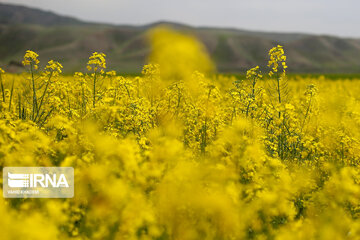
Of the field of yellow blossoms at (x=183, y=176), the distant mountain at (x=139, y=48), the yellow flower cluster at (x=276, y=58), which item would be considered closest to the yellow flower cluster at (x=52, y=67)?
the field of yellow blossoms at (x=183, y=176)

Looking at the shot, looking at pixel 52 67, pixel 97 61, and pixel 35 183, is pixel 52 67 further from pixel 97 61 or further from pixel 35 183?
pixel 35 183

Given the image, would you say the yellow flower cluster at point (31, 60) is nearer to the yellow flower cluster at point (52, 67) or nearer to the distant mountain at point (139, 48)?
the yellow flower cluster at point (52, 67)

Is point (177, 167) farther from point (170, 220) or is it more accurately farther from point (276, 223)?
point (276, 223)

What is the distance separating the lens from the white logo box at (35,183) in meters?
3.71

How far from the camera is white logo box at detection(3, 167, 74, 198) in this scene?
146 inches

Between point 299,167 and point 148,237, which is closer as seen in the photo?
point 148,237

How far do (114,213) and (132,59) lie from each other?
11641 centimetres

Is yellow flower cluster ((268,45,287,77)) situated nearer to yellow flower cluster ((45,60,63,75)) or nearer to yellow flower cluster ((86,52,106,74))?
yellow flower cluster ((86,52,106,74))

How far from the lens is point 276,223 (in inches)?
161

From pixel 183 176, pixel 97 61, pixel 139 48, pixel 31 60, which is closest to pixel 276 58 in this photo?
pixel 97 61

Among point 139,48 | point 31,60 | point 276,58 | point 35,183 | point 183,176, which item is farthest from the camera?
point 139,48

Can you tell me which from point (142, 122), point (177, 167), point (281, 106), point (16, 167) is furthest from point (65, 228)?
point (281, 106)

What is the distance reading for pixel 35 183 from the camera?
12.5ft

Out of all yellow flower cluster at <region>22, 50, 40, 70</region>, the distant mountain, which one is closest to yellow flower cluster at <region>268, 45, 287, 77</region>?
yellow flower cluster at <region>22, 50, 40, 70</region>
